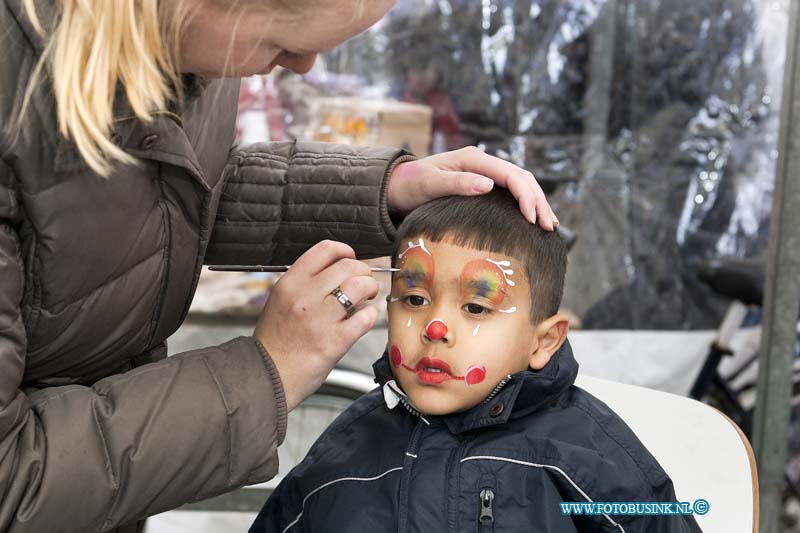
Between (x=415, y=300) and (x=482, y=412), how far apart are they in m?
0.19

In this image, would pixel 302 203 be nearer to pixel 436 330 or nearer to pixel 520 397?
pixel 436 330

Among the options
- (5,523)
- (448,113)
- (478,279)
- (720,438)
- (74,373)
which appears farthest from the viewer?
(448,113)

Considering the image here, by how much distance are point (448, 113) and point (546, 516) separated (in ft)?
6.37

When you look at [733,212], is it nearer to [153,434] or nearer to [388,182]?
[388,182]

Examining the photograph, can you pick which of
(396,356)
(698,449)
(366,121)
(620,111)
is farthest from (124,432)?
(620,111)

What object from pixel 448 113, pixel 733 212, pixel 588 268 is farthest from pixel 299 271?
pixel 733 212

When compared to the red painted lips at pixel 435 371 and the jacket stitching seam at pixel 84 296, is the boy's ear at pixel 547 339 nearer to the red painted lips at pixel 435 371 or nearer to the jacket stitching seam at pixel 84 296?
the red painted lips at pixel 435 371

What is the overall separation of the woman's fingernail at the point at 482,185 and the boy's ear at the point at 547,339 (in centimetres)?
22

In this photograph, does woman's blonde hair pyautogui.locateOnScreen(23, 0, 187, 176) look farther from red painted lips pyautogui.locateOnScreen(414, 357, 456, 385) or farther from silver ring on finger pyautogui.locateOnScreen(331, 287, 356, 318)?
red painted lips pyautogui.locateOnScreen(414, 357, 456, 385)

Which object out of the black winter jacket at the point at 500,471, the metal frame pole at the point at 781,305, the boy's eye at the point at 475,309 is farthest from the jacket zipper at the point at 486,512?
the metal frame pole at the point at 781,305

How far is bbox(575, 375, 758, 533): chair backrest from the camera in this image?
4.79 ft

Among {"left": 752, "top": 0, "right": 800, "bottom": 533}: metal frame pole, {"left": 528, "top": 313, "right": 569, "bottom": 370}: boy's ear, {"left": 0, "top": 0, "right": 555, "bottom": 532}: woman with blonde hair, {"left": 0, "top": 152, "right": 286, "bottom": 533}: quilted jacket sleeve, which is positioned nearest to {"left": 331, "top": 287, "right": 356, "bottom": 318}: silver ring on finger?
{"left": 0, "top": 0, "right": 555, "bottom": 532}: woman with blonde hair

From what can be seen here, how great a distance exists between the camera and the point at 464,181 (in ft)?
4.61

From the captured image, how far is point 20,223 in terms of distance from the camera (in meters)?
1.03
